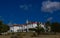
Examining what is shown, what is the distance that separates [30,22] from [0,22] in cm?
5614

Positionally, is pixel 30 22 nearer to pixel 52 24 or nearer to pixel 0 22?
pixel 52 24

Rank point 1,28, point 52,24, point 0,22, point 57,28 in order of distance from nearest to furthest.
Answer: point 1,28 < point 0,22 < point 57,28 < point 52,24

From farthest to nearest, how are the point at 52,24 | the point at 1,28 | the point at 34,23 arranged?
the point at 34,23 < the point at 52,24 < the point at 1,28

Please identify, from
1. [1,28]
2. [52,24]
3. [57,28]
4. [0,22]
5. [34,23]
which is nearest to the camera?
[1,28]

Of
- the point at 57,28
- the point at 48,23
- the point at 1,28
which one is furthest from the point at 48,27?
the point at 1,28

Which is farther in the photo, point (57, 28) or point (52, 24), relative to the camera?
point (52, 24)

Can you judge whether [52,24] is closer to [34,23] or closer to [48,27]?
[48,27]

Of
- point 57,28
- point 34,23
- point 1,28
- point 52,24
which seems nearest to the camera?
point 1,28

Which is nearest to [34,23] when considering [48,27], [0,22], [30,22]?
[30,22]

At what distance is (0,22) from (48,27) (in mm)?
34011

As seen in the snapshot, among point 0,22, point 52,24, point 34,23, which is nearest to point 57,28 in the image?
point 52,24

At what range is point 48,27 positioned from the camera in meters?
112

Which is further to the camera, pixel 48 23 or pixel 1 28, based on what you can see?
pixel 48 23

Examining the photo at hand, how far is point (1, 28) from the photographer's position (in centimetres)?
7988
